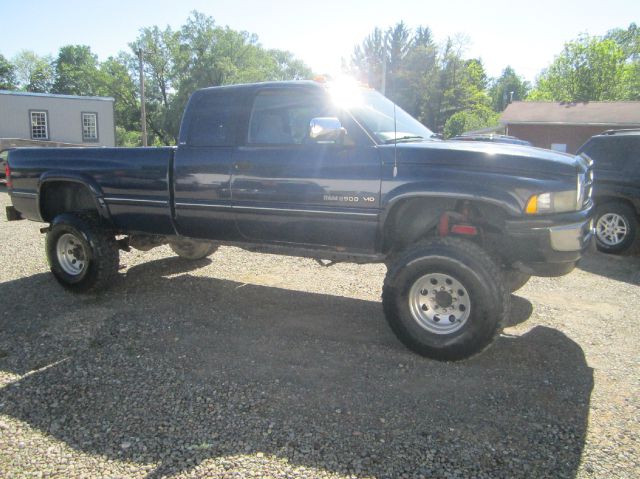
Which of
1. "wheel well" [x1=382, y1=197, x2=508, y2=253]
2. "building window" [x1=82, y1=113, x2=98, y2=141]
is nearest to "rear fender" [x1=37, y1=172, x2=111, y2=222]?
"wheel well" [x1=382, y1=197, x2=508, y2=253]

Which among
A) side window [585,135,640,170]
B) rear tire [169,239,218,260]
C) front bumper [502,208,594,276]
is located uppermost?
side window [585,135,640,170]

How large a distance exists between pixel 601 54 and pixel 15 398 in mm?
60900

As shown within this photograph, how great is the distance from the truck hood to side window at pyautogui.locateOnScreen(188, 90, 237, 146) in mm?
1599

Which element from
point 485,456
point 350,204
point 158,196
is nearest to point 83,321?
point 158,196

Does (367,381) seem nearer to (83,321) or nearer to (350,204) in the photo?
(350,204)

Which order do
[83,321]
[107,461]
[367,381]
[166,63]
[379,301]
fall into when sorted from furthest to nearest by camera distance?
[166,63] → [379,301] → [83,321] → [367,381] → [107,461]

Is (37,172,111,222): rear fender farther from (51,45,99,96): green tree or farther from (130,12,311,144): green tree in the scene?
(51,45,99,96): green tree

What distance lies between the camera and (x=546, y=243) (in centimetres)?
369

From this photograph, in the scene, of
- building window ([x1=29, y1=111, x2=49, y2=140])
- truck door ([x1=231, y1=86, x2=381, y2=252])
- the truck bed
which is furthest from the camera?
building window ([x1=29, y1=111, x2=49, y2=140])

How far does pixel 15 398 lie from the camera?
3395 mm

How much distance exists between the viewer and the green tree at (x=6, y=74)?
228 feet

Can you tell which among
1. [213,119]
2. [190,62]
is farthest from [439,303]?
[190,62]

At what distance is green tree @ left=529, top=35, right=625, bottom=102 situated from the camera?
2055 inches

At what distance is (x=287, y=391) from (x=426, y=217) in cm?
184
